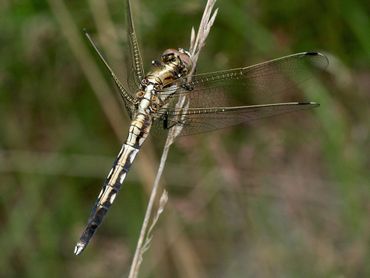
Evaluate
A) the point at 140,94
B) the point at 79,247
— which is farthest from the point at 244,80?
the point at 79,247

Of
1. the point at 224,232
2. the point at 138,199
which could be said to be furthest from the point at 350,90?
the point at 138,199

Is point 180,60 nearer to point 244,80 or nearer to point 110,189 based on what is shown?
point 244,80

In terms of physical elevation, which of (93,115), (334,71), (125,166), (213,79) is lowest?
(125,166)

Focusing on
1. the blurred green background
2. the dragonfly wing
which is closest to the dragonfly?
the dragonfly wing

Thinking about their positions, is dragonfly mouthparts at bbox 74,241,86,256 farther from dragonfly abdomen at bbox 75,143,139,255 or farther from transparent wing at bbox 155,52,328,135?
transparent wing at bbox 155,52,328,135

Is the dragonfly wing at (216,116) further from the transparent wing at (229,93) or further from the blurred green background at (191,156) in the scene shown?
the blurred green background at (191,156)

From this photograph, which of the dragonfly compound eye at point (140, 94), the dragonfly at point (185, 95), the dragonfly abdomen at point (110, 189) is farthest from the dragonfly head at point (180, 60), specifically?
the dragonfly abdomen at point (110, 189)

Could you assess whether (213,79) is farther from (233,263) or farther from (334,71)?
(233,263)
